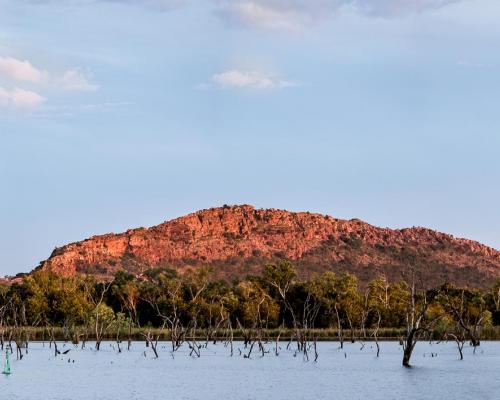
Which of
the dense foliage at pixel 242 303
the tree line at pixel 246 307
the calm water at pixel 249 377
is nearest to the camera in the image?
the calm water at pixel 249 377

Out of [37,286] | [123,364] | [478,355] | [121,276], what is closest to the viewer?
[123,364]

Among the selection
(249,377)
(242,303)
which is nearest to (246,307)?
(242,303)

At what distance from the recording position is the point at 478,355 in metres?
90.2

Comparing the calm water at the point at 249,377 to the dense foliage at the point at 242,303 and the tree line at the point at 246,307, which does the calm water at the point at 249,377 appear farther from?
the dense foliage at the point at 242,303

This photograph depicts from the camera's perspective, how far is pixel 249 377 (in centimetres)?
6353

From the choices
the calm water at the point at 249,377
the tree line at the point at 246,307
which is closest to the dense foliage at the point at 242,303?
the tree line at the point at 246,307

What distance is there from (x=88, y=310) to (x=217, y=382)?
6186 centimetres

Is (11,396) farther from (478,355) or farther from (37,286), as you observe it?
(37,286)

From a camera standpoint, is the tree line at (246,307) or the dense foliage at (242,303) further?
the dense foliage at (242,303)

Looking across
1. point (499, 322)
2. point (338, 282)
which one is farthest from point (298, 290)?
point (499, 322)

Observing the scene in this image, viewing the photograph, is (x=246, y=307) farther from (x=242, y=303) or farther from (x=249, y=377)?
(x=249, y=377)

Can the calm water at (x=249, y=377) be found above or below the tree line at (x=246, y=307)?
below

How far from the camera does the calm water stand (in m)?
52.4

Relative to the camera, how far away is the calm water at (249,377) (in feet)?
172
